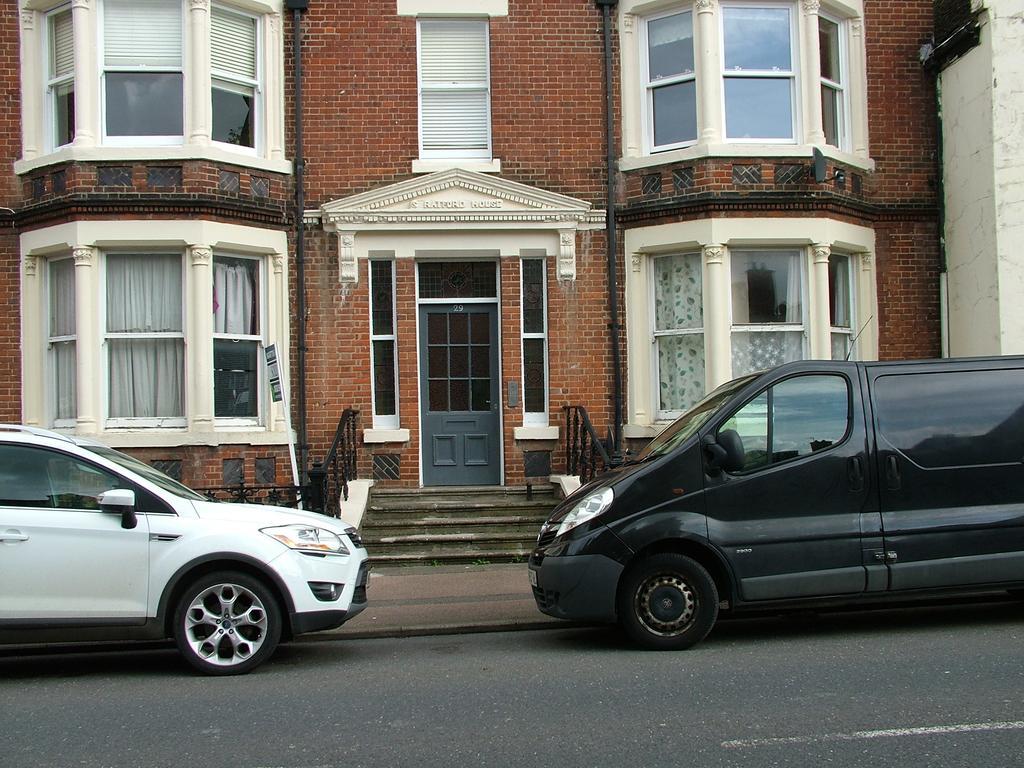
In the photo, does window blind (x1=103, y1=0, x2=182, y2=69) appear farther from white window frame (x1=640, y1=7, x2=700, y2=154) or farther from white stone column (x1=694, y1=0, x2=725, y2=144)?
white stone column (x1=694, y1=0, x2=725, y2=144)

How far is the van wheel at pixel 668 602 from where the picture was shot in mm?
7488

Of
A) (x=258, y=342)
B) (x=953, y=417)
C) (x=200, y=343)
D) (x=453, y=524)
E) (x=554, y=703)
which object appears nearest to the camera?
(x=554, y=703)

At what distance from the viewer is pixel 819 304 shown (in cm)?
1336

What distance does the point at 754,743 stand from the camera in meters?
5.27

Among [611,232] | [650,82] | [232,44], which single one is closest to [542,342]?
[611,232]

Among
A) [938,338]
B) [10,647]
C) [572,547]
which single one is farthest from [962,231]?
[10,647]

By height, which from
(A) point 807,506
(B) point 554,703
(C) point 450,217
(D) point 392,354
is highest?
(C) point 450,217

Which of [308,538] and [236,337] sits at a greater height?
[236,337]

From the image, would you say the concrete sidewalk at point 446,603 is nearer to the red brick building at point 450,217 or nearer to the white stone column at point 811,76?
the red brick building at point 450,217

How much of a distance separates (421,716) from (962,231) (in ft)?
34.1

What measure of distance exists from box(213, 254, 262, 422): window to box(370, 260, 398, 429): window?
139 centimetres

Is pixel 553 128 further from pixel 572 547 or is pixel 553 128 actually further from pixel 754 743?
pixel 754 743

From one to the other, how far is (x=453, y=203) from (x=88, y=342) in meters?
4.55

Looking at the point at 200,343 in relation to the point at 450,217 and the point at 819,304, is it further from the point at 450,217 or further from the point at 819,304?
the point at 819,304
